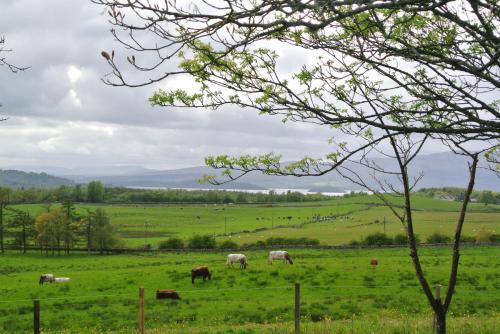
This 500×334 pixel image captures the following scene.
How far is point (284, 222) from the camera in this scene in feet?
349

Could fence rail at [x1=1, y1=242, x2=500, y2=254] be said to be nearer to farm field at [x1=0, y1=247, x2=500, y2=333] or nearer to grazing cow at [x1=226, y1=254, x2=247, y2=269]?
farm field at [x1=0, y1=247, x2=500, y2=333]

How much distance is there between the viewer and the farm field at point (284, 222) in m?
78.5

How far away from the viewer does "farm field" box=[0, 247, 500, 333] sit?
50.2 feet

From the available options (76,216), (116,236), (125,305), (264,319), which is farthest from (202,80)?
(76,216)

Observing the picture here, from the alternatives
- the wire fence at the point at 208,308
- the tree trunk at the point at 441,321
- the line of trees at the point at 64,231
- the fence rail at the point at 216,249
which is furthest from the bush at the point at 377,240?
the tree trunk at the point at 441,321

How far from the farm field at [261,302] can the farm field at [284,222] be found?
36.1 metres

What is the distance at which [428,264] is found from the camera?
35.3 m

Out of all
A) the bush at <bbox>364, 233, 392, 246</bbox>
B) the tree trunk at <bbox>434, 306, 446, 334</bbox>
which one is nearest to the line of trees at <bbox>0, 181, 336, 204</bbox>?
the bush at <bbox>364, 233, 392, 246</bbox>

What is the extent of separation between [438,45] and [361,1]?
262cm

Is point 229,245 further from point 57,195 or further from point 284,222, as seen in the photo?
point 57,195

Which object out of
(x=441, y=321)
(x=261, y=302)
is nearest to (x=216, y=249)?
(x=261, y=302)

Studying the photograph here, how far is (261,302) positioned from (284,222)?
86.3 m

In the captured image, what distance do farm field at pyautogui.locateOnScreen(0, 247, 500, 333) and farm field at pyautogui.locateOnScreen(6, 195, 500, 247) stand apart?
36.1 meters

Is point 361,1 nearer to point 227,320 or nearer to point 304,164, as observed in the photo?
point 304,164
